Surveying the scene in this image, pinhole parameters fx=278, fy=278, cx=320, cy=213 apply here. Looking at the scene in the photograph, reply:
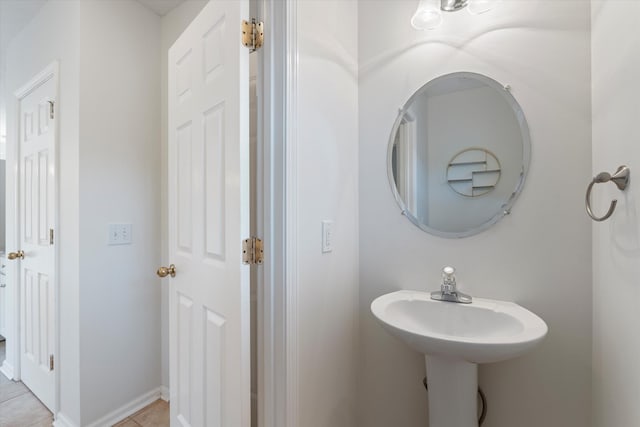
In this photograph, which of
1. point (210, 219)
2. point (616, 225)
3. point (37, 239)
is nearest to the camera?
point (616, 225)

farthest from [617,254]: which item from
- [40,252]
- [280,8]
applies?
[40,252]

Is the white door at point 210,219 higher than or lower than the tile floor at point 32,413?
higher

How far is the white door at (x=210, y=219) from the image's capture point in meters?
0.92

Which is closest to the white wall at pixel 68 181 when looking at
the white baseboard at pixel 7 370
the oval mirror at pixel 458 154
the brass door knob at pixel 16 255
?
the brass door knob at pixel 16 255

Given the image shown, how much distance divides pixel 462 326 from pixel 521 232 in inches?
16.5

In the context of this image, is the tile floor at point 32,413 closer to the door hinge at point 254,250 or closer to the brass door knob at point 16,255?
the brass door knob at point 16,255

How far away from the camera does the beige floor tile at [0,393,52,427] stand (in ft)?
5.37

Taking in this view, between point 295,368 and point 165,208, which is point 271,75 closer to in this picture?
point 295,368

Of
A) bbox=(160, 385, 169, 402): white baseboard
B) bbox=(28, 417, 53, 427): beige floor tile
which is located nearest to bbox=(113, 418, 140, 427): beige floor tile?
bbox=(160, 385, 169, 402): white baseboard

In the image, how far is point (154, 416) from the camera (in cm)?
170

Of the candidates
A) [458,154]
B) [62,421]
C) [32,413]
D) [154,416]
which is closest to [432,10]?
[458,154]

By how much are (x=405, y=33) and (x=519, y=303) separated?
1.23 metres

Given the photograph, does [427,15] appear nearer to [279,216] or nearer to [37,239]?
[279,216]

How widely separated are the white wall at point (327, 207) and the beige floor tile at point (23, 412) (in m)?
1.82
